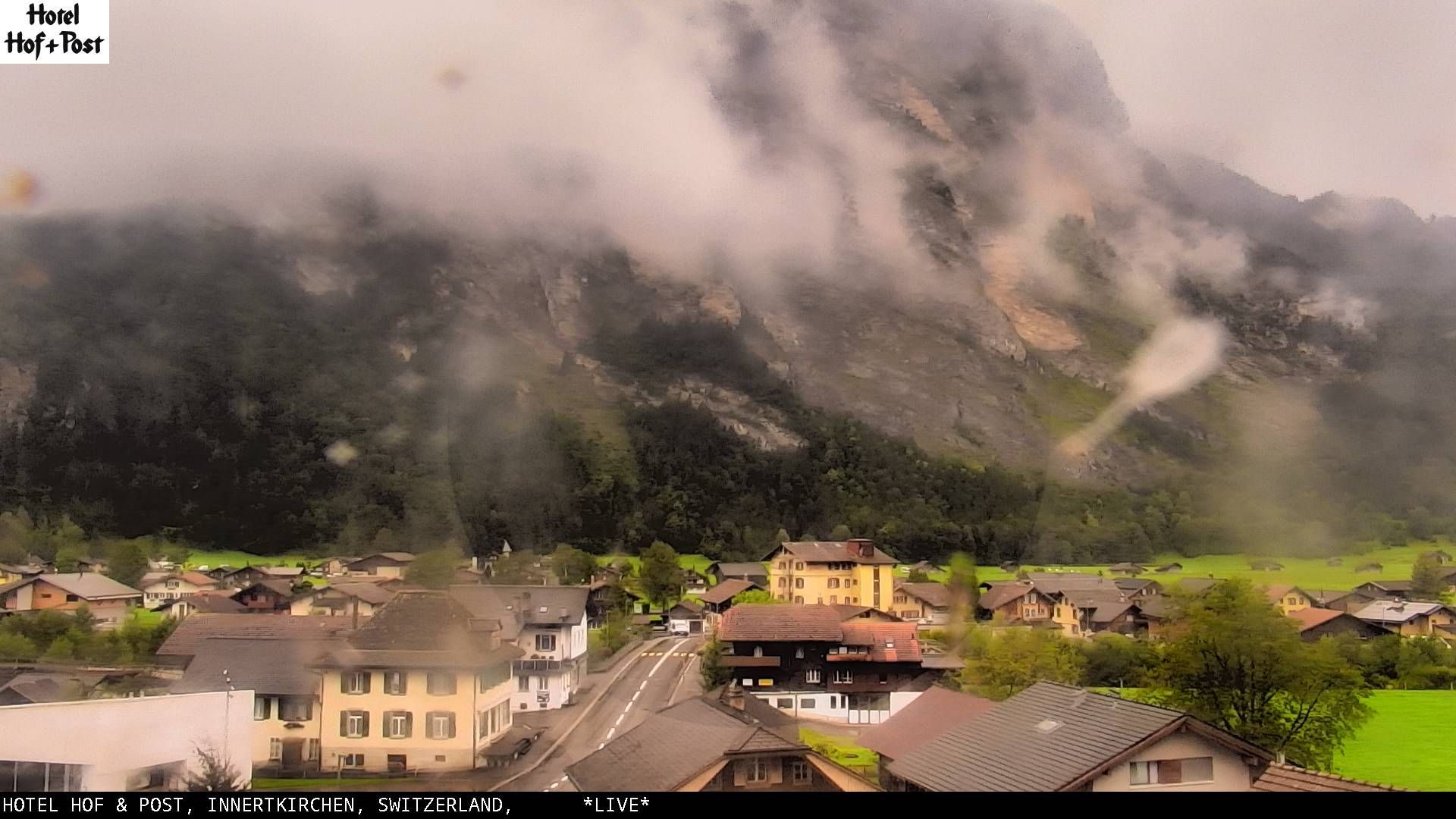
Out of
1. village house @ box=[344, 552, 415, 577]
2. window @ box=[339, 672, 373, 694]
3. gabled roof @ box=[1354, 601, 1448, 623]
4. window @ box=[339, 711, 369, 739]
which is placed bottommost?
window @ box=[339, 711, 369, 739]

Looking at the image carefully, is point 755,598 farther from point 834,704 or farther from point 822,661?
point 834,704

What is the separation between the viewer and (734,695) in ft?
13.7

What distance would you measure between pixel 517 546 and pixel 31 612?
2.65 meters

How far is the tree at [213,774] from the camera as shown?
3021 mm

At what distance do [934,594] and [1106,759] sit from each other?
1.46 meters

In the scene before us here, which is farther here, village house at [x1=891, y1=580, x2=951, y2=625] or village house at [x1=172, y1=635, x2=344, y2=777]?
village house at [x1=891, y1=580, x2=951, y2=625]

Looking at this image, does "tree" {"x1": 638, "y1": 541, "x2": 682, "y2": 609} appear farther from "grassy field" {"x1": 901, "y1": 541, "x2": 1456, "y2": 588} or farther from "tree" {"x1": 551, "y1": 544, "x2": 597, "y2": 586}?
"grassy field" {"x1": 901, "y1": 541, "x2": 1456, "y2": 588}

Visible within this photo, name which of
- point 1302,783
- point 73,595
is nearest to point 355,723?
point 73,595

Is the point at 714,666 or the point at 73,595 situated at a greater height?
the point at 73,595

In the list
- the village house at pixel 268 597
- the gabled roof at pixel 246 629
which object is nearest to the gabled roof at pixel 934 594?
the gabled roof at pixel 246 629

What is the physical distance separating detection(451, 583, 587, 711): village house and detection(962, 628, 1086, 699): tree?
2.30m

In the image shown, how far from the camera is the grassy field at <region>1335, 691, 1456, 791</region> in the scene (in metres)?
4.38

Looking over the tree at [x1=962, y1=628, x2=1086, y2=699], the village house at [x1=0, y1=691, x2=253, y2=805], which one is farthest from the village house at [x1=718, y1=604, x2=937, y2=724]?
the village house at [x1=0, y1=691, x2=253, y2=805]

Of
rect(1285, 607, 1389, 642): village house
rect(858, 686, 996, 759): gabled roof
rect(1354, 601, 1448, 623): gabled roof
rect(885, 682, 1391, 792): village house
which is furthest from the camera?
rect(1354, 601, 1448, 623): gabled roof
